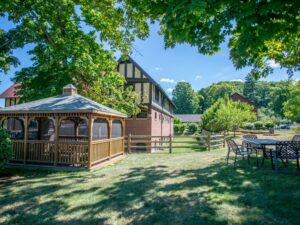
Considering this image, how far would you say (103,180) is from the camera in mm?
8227

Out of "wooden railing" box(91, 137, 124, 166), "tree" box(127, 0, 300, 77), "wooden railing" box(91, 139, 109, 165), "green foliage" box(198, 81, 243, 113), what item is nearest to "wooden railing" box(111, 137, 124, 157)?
"wooden railing" box(91, 137, 124, 166)

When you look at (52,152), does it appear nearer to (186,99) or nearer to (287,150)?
(287,150)

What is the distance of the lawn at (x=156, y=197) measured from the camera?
15.8 feet

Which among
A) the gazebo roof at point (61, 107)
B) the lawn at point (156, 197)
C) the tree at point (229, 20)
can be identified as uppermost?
the tree at point (229, 20)

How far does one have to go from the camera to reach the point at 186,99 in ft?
276

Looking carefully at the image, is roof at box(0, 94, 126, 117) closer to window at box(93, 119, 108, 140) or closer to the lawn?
the lawn

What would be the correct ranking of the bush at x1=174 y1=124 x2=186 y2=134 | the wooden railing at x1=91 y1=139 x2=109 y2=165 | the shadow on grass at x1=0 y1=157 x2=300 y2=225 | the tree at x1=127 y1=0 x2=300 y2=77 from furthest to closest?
the bush at x1=174 y1=124 x2=186 y2=134
the wooden railing at x1=91 y1=139 x2=109 y2=165
the shadow on grass at x1=0 y1=157 x2=300 y2=225
the tree at x1=127 y1=0 x2=300 y2=77

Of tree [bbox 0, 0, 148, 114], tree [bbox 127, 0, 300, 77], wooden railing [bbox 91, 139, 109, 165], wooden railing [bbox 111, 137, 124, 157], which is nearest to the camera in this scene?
tree [bbox 127, 0, 300, 77]

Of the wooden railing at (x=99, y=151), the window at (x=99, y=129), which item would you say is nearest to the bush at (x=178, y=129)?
the window at (x=99, y=129)

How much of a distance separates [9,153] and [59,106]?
109 inches

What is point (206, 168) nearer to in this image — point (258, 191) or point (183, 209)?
point (258, 191)

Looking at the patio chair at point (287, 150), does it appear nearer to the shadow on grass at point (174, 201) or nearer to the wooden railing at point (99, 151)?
the shadow on grass at point (174, 201)

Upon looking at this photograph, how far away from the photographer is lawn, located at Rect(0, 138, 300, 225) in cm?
481

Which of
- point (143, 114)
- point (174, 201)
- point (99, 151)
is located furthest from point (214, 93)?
point (174, 201)
